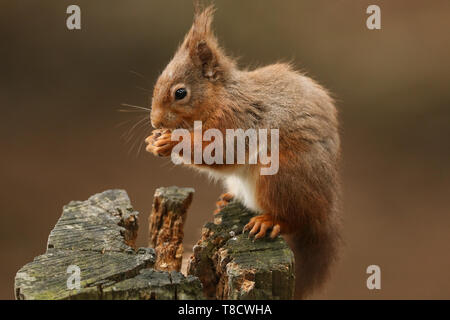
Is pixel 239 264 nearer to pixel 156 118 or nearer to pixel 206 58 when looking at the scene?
pixel 156 118

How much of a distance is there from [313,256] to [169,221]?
474 mm

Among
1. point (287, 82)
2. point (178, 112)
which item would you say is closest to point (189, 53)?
point (178, 112)

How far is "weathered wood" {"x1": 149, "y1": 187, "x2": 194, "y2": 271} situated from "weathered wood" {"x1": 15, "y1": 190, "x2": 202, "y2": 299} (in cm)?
26

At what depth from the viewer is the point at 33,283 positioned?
3.80 ft

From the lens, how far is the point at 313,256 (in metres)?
1.72

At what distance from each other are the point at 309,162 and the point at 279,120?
6.1 inches

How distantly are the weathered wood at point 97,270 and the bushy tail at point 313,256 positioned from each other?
573mm

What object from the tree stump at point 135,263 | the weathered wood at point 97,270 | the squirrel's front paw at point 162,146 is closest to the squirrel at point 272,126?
the squirrel's front paw at point 162,146

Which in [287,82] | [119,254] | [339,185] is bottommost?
[119,254]

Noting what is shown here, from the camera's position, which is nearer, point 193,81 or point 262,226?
point 262,226

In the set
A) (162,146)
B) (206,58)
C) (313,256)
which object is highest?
(206,58)

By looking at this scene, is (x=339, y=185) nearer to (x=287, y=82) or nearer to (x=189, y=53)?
(x=287, y=82)

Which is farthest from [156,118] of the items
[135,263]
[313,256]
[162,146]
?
[313,256]

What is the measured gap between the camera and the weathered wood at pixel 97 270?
113cm
